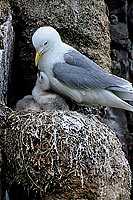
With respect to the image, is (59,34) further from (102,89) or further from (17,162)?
(17,162)

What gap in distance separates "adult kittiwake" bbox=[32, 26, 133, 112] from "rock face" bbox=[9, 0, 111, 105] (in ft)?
1.39

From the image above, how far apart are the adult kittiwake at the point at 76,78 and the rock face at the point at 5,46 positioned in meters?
0.17

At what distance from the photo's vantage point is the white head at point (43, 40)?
3.67 metres

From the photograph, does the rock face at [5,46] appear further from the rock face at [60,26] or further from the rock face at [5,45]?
the rock face at [60,26]

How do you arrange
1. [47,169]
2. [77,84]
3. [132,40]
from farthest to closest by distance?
[132,40] < [77,84] < [47,169]

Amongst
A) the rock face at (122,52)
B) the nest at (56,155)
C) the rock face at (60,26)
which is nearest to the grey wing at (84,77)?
the nest at (56,155)

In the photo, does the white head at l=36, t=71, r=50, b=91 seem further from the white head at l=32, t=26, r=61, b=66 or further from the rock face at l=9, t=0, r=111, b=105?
the rock face at l=9, t=0, r=111, b=105

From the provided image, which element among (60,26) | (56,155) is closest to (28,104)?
(56,155)

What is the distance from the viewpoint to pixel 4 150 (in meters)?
3.45

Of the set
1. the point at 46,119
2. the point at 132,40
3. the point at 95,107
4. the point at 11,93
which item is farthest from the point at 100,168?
the point at 132,40

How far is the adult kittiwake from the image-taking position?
366 cm

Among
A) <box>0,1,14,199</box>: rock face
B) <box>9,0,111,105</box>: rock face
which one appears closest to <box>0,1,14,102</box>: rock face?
<box>0,1,14,199</box>: rock face

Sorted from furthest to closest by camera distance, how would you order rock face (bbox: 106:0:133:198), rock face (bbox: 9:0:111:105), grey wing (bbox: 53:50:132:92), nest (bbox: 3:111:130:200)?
rock face (bbox: 106:0:133:198), rock face (bbox: 9:0:111:105), grey wing (bbox: 53:50:132:92), nest (bbox: 3:111:130:200)

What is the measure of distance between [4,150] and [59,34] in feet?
3.24
